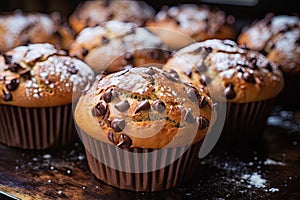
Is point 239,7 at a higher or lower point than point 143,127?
lower

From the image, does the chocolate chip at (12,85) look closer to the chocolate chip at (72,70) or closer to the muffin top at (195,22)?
the chocolate chip at (72,70)

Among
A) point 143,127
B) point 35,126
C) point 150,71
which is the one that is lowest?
point 35,126

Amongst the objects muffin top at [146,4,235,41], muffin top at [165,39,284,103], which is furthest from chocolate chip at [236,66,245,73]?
muffin top at [146,4,235,41]

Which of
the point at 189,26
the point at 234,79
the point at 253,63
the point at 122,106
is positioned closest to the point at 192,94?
the point at 122,106

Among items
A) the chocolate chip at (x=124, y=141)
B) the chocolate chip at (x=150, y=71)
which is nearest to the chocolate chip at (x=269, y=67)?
the chocolate chip at (x=150, y=71)

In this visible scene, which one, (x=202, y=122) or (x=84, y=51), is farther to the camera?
(x=84, y=51)

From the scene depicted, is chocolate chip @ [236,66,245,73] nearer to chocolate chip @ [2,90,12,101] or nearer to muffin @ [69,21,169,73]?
muffin @ [69,21,169,73]

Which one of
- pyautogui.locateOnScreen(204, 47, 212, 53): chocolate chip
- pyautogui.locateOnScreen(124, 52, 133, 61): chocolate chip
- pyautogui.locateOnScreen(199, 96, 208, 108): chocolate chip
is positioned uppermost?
pyautogui.locateOnScreen(204, 47, 212, 53): chocolate chip

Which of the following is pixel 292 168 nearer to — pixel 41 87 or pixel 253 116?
pixel 253 116

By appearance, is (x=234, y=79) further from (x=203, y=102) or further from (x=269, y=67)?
(x=203, y=102)
